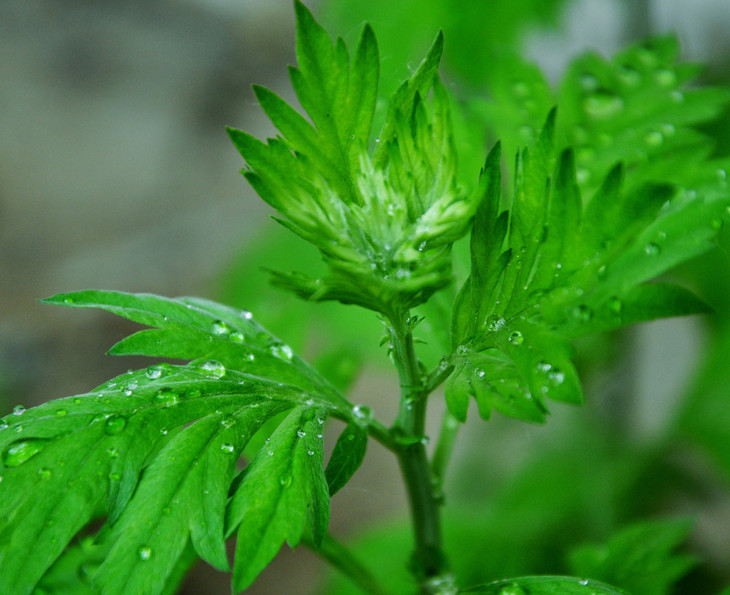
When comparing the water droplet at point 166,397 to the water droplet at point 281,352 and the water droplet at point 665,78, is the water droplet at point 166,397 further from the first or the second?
the water droplet at point 665,78

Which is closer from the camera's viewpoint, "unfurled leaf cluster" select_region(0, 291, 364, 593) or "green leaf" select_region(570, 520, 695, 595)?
"unfurled leaf cluster" select_region(0, 291, 364, 593)

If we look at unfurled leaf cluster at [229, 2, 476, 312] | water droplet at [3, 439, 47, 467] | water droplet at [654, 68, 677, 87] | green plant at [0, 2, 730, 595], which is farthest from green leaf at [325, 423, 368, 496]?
water droplet at [654, 68, 677, 87]

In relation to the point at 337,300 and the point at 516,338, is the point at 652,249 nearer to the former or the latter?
the point at 516,338

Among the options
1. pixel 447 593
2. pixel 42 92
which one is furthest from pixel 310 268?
pixel 42 92

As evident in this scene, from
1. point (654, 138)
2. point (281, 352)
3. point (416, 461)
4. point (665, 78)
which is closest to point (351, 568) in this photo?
point (416, 461)

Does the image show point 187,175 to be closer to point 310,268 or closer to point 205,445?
point 310,268

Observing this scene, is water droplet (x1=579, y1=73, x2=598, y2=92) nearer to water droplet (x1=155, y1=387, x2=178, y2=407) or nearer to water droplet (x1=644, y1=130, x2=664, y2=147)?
water droplet (x1=644, y1=130, x2=664, y2=147)

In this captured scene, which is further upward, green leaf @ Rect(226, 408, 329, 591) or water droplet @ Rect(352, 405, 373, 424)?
water droplet @ Rect(352, 405, 373, 424)

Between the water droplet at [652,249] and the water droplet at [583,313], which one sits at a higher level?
the water droplet at [652,249]

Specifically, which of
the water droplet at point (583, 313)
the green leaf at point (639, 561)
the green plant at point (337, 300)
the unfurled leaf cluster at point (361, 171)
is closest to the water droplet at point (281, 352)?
the green plant at point (337, 300)
